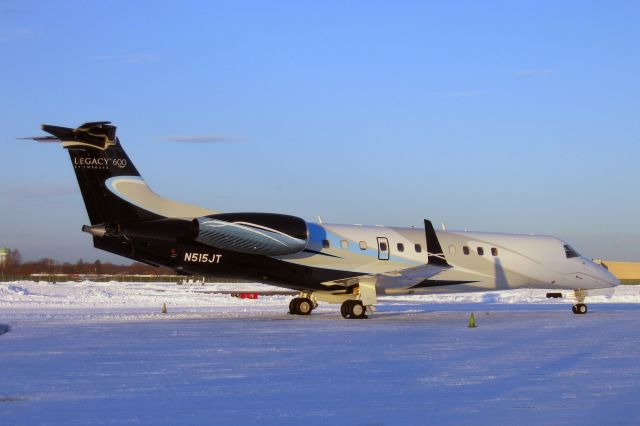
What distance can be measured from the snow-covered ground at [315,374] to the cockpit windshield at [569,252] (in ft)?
25.6

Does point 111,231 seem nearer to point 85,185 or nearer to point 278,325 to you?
point 85,185

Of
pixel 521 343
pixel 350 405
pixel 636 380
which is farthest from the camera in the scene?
pixel 521 343

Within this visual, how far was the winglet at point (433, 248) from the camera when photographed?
25594 millimetres

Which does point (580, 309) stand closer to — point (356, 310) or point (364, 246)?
point (364, 246)

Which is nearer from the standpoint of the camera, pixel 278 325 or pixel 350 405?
pixel 350 405

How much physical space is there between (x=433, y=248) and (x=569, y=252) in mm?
5929

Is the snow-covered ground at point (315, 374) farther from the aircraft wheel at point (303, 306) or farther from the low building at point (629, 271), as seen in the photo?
the low building at point (629, 271)

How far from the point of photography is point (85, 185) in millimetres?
22016

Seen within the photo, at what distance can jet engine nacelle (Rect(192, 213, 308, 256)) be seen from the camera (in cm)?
2286

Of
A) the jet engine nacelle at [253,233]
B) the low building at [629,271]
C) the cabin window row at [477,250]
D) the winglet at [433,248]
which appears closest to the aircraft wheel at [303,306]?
the jet engine nacelle at [253,233]

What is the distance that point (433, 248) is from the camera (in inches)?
1022

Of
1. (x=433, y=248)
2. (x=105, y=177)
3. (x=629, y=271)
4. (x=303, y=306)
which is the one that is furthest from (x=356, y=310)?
(x=629, y=271)

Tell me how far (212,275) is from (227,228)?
162 cm

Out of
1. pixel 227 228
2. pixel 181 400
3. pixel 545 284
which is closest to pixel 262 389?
pixel 181 400
